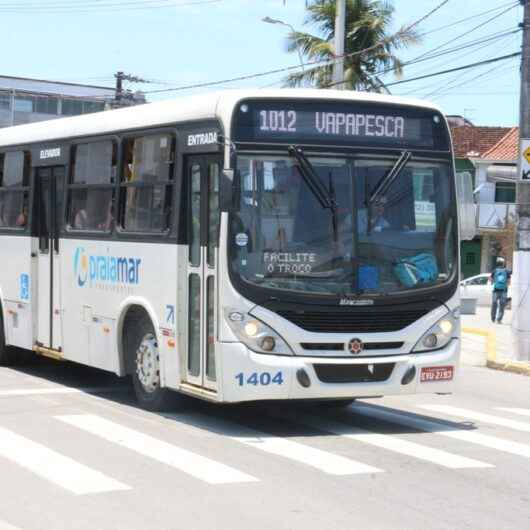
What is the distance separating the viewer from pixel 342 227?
1134 cm

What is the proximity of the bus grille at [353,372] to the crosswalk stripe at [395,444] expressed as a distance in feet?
1.71

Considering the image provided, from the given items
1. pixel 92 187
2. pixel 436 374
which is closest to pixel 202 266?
pixel 436 374

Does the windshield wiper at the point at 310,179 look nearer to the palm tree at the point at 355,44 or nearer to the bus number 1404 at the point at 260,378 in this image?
the bus number 1404 at the point at 260,378

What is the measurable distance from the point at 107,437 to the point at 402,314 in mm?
2893

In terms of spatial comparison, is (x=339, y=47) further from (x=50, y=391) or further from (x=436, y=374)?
(x=436, y=374)

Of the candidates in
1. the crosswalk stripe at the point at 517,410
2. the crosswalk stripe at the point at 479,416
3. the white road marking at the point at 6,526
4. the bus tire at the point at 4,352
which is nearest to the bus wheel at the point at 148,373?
the crosswalk stripe at the point at 479,416

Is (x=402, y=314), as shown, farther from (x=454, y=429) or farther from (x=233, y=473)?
(x=233, y=473)

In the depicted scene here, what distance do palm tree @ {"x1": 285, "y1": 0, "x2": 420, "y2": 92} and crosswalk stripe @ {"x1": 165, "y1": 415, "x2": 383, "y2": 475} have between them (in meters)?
29.4

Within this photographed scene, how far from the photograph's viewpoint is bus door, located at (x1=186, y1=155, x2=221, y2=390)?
37.5 ft

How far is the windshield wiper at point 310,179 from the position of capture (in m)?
11.3

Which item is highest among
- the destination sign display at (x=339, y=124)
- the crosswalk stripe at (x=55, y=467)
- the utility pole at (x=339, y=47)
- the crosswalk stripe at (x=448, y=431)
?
the utility pole at (x=339, y=47)

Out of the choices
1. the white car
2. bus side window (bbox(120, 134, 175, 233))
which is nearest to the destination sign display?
bus side window (bbox(120, 134, 175, 233))

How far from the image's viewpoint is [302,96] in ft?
37.9

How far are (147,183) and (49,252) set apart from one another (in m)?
2.99
